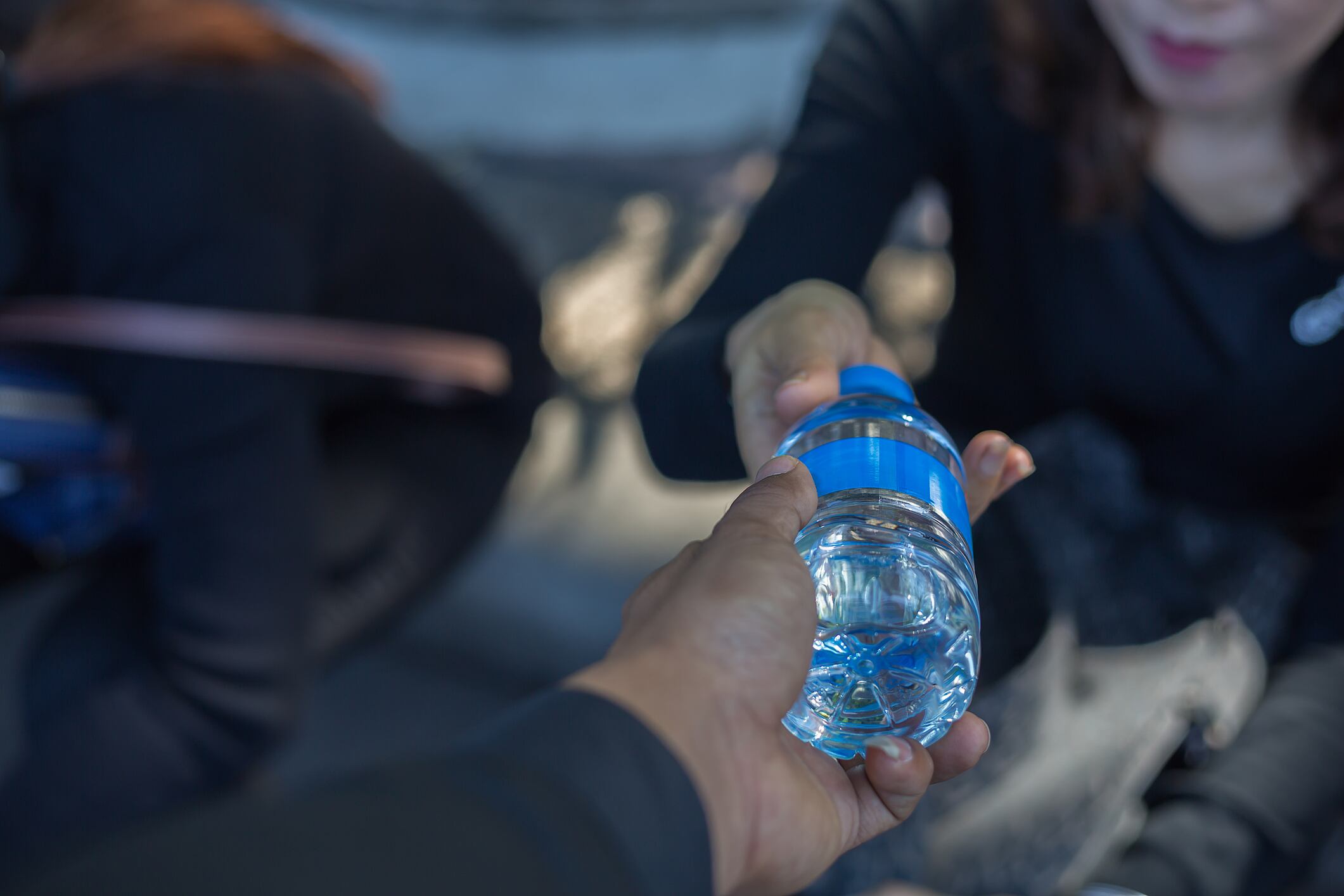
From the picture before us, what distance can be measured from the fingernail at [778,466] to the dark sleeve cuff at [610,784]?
12cm

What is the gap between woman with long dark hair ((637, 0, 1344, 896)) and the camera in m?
0.58

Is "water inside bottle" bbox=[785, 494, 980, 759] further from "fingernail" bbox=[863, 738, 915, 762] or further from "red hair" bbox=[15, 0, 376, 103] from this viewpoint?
"red hair" bbox=[15, 0, 376, 103]

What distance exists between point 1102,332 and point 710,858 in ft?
1.75

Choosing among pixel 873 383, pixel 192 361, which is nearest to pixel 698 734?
pixel 873 383

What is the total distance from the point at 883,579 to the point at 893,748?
0.22 ft

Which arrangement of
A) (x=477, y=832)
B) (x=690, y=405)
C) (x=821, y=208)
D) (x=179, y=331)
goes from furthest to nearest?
(x=179, y=331) < (x=821, y=208) < (x=690, y=405) < (x=477, y=832)

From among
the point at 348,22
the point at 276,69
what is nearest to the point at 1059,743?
the point at 276,69

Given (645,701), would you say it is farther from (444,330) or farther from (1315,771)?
(444,330)

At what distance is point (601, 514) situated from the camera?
4.13 ft

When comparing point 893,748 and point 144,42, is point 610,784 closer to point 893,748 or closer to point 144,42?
point 893,748

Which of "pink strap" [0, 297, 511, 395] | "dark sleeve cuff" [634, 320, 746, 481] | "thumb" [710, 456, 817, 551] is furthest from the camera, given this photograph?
"pink strap" [0, 297, 511, 395]

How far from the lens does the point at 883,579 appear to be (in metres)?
0.40

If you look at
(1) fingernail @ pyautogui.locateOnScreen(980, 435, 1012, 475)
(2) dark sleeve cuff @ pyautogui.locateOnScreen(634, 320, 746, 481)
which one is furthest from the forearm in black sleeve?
(1) fingernail @ pyautogui.locateOnScreen(980, 435, 1012, 475)

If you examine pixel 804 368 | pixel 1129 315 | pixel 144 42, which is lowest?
pixel 1129 315
